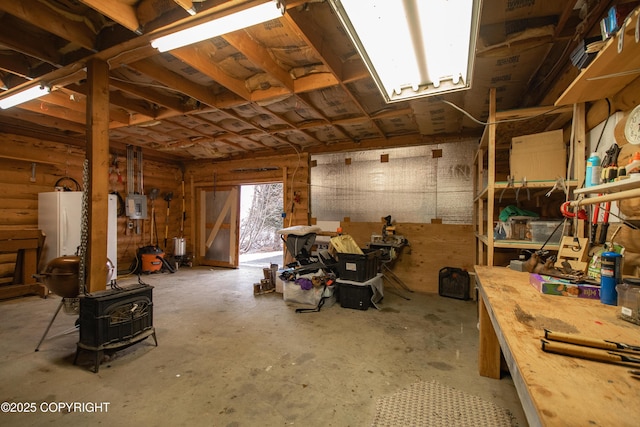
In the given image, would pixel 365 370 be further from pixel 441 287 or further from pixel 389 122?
pixel 389 122

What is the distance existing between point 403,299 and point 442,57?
11.2 ft

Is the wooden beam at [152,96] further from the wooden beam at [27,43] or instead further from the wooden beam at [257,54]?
the wooden beam at [257,54]

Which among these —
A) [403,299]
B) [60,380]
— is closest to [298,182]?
[403,299]

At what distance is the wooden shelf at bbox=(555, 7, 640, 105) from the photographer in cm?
113

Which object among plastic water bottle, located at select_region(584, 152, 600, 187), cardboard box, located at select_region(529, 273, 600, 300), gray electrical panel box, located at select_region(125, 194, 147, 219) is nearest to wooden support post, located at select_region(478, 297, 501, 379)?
cardboard box, located at select_region(529, 273, 600, 300)

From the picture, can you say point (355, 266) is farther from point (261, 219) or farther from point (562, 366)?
point (261, 219)

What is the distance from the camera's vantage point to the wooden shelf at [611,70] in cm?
113

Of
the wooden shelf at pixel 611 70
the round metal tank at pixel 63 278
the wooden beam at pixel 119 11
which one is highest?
the wooden beam at pixel 119 11

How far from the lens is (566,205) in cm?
178

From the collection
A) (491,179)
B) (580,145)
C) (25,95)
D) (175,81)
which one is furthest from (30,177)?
(580,145)

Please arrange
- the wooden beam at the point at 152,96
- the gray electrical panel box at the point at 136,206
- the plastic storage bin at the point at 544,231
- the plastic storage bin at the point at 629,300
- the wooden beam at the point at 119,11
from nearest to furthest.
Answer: the plastic storage bin at the point at 629,300 < the wooden beam at the point at 119,11 < the plastic storage bin at the point at 544,231 < the wooden beam at the point at 152,96 < the gray electrical panel box at the point at 136,206

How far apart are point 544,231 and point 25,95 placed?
17.2 ft
